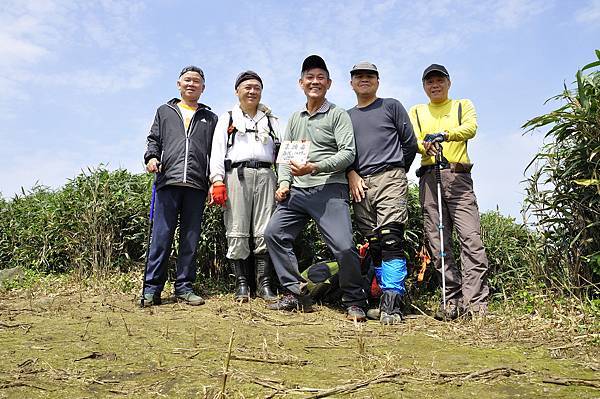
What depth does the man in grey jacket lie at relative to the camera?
5.20 metres

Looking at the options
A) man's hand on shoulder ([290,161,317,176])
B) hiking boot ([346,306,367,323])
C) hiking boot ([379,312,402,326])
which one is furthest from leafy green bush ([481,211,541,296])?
man's hand on shoulder ([290,161,317,176])

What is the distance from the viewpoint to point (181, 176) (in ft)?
16.9

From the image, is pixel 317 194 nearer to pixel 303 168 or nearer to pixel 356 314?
pixel 303 168

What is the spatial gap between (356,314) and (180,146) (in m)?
2.42

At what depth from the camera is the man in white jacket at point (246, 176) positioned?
5293mm

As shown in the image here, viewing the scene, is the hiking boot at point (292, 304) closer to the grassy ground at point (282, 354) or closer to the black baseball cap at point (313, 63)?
the grassy ground at point (282, 354)

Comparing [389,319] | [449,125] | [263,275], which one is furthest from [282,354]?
[449,125]

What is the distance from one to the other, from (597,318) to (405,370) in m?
2.07

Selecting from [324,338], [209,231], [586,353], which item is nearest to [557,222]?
[586,353]

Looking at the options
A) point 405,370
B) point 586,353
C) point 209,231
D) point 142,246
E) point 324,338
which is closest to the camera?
point 405,370

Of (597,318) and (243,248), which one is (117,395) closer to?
(243,248)

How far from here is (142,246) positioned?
22.2ft

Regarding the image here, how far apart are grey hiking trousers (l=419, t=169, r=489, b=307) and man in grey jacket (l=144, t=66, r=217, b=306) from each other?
2322 mm

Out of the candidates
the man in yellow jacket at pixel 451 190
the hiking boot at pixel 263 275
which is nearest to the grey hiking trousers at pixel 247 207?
the hiking boot at pixel 263 275
